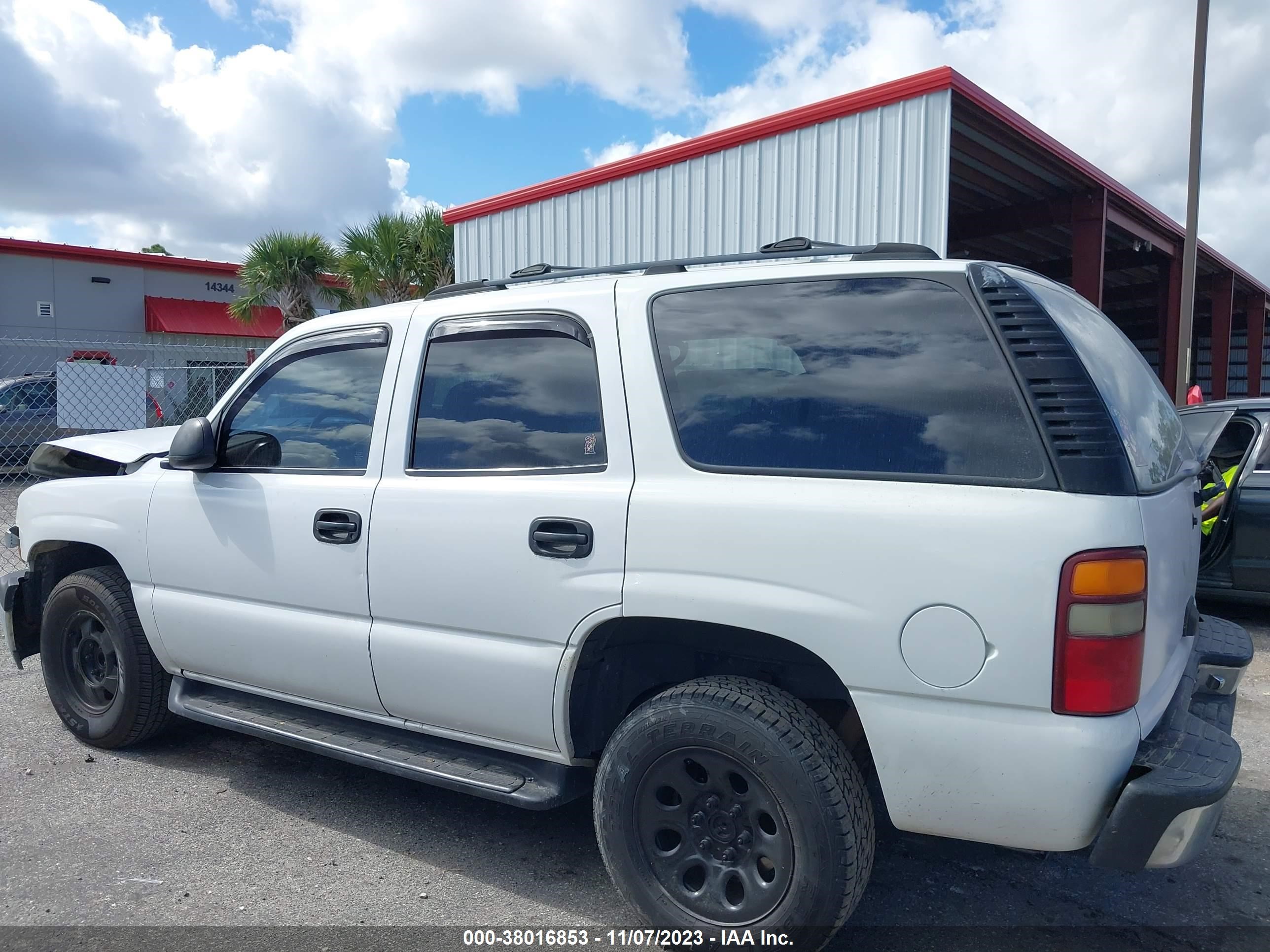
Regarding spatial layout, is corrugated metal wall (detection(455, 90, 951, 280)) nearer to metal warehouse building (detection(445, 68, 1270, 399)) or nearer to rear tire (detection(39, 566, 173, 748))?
metal warehouse building (detection(445, 68, 1270, 399))

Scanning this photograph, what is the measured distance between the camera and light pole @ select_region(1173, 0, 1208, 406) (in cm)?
1197

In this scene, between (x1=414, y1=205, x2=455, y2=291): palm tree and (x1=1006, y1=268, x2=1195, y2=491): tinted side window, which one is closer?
(x1=1006, y1=268, x2=1195, y2=491): tinted side window

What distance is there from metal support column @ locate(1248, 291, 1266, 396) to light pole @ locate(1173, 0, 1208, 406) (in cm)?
1392

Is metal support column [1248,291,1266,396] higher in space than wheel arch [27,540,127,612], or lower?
higher

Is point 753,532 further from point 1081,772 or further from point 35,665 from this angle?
point 35,665

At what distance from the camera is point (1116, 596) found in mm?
2191

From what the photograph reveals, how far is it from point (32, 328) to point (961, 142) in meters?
23.0

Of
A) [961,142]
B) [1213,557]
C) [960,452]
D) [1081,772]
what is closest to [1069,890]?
[1081,772]

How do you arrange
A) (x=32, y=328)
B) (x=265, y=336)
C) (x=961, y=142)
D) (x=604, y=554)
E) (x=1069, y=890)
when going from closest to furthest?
(x=604, y=554) < (x=1069, y=890) < (x=961, y=142) < (x=32, y=328) < (x=265, y=336)

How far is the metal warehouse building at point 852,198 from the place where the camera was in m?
9.09

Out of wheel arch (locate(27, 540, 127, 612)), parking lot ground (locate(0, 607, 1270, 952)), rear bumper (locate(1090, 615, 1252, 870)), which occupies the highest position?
wheel arch (locate(27, 540, 127, 612))

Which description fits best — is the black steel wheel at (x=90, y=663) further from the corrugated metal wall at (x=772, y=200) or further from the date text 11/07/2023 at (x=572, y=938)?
the corrugated metal wall at (x=772, y=200)

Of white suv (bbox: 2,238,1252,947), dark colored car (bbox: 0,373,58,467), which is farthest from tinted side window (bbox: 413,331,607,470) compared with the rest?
dark colored car (bbox: 0,373,58,467)

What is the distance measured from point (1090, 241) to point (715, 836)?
1255 centimetres
